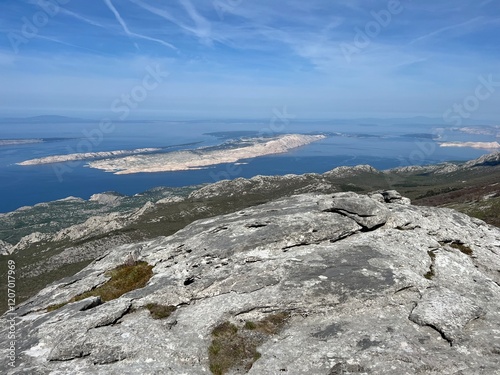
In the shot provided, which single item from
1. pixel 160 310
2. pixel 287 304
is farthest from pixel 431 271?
pixel 160 310

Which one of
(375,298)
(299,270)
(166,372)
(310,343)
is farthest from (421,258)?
(166,372)

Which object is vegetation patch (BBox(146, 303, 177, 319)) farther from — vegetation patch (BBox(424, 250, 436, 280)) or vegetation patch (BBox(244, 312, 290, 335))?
vegetation patch (BBox(424, 250, 436, 280))

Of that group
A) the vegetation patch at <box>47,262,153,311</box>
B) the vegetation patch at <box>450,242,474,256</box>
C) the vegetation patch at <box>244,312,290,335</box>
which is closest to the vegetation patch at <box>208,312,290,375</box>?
the vegetation patch at <box>244,312,290,335</box>

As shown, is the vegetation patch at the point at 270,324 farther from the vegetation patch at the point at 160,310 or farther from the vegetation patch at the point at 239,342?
the vegetation patch at the point at 160,310

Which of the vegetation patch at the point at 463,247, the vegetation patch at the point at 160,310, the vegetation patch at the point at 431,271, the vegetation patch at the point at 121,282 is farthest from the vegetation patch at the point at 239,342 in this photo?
the vegetation patch at the point at 463,247

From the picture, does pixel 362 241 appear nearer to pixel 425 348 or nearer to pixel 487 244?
pixel 425 348

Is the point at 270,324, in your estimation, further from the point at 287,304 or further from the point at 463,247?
the point at 463,247
